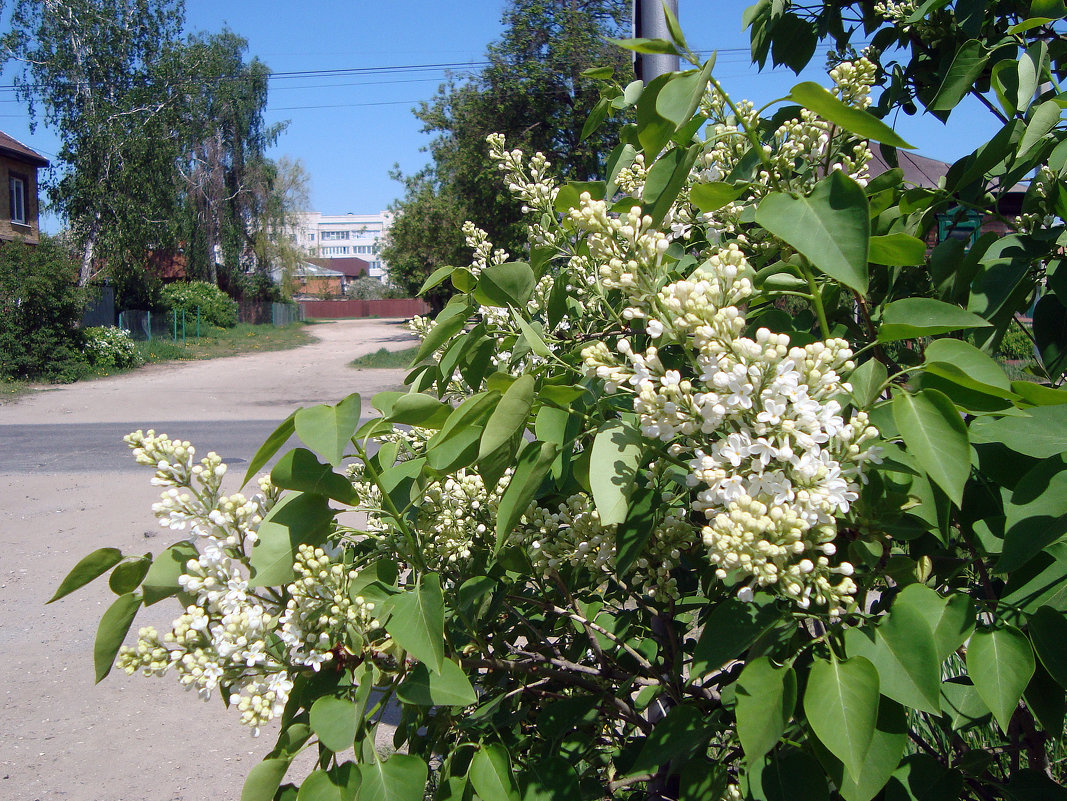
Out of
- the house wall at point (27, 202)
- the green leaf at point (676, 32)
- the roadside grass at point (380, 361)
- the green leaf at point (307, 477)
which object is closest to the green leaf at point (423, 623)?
the green leaf at point (307, 477)

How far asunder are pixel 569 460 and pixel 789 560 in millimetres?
388

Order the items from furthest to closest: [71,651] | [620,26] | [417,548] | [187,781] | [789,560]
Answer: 1. [620,26]
2. [71,651]
3. [187,781]
4. [417,548]
5. [789,560]

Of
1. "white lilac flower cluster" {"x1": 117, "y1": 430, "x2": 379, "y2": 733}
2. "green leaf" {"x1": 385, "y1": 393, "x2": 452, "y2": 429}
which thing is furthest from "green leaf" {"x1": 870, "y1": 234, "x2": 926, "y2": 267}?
"white lilac flower cluster" {"x1": 117, "y1": 430, "x2": 379, "y2": 733}

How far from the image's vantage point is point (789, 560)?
3.09ft

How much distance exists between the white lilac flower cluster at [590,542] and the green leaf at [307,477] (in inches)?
13.2

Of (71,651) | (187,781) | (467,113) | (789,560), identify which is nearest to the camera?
(789,560)

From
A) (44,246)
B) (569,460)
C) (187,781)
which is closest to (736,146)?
(569,460)

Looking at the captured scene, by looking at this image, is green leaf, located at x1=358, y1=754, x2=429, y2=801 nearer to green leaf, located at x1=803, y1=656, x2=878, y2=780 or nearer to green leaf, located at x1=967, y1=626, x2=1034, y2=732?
green leaf, located at x1=803, y1=656, x2=878, y2=780

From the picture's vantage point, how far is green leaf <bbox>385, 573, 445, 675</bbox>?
1.01 m

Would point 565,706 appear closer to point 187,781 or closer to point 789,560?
point 789,560

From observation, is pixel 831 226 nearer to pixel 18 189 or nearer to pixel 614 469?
pixel 614 469

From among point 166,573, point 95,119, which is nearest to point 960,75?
point 166,573

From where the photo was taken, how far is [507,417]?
99 centimetres

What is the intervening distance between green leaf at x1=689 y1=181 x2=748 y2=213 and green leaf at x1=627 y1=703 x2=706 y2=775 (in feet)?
2.44
